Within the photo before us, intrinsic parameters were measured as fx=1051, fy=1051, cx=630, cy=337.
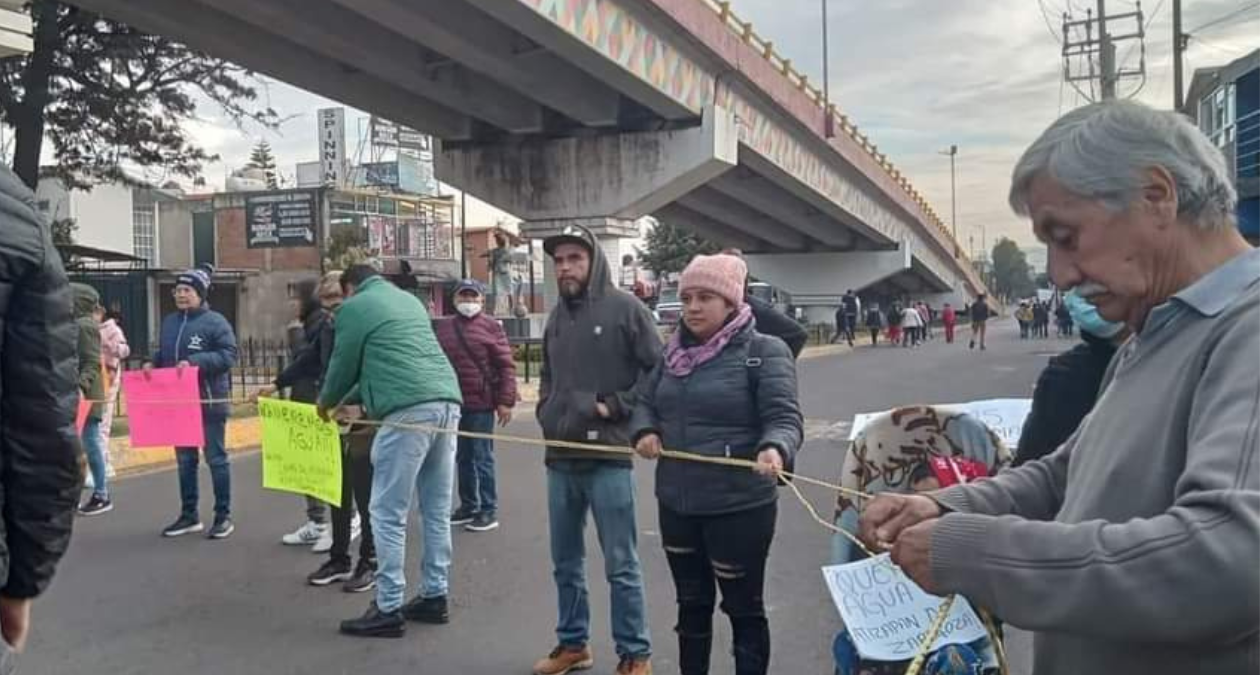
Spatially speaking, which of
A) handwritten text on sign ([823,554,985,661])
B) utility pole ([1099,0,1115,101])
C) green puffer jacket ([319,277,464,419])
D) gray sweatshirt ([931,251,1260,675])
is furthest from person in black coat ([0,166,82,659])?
utility pole ([1099,0,1115,101])

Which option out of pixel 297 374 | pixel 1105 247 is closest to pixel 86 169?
pixel 297 374

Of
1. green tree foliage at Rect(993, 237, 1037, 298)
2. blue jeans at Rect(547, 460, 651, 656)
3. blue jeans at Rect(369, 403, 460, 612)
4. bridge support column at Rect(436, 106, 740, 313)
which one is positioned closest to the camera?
blue jeans at Rect(547, 460, 651, 656)

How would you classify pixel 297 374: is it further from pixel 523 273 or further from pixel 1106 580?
pixel 523 273

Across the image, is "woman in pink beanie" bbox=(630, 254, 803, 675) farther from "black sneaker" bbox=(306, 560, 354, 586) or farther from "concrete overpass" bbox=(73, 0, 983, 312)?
"concrete overpass" bbox=(73, 0, 983, 312)

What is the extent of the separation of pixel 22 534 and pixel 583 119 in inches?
864

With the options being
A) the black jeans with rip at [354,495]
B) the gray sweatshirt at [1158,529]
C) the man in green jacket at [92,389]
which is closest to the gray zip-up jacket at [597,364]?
the black jeans with rip at [354,495]

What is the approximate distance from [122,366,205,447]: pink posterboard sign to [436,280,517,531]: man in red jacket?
179 centimetres

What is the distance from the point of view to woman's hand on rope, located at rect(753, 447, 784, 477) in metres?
3.66

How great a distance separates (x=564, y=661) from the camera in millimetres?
4684

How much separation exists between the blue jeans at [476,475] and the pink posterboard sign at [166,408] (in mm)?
1859

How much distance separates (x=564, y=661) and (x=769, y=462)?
1.61 metres

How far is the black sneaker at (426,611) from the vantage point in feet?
17.8

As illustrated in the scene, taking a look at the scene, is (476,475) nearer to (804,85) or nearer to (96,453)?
(96,453)

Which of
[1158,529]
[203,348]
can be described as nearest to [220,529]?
[203,348]
